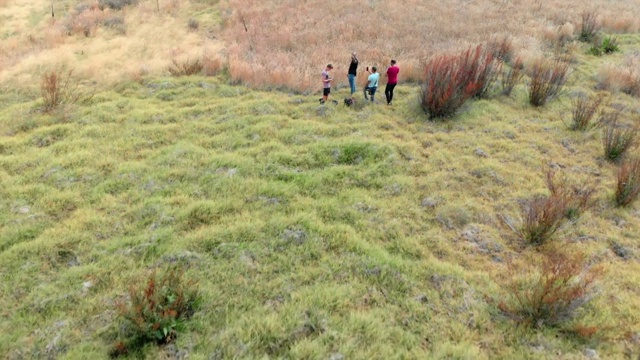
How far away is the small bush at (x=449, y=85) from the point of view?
10.2 metres

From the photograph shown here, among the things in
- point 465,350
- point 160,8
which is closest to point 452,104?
point 465,350

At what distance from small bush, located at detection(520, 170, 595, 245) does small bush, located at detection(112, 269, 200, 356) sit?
16.8 feet

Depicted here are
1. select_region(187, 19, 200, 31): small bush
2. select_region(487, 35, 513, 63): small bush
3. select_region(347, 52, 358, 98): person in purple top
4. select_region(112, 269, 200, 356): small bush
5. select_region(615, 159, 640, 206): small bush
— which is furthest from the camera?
select_region(187, 19, 200, 31): small bush

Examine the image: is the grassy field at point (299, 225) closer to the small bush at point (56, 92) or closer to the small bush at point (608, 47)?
the small bush at point (56, 92)

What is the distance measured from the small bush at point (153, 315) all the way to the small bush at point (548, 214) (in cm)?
511

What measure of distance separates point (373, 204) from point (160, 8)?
16.7 metres

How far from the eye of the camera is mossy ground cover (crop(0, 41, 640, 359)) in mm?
4750

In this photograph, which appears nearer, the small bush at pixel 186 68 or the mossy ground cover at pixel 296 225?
the mossy ground cover at pixel 296 225

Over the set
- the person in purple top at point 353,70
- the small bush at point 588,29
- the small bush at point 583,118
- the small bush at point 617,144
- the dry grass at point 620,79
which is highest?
the small bush at point 588,29

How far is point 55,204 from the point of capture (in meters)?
7.06

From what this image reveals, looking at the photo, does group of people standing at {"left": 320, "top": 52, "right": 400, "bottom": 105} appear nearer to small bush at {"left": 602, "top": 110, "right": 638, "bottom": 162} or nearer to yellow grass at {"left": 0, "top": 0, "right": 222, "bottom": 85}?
yellow grass at {"left": 0, "top": 0, "right": 222, "bottom": 85}

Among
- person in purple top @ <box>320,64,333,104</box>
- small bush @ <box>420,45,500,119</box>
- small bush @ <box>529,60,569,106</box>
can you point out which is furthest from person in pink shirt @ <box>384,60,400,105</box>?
small bush @ <box>529,60,569,106</box>

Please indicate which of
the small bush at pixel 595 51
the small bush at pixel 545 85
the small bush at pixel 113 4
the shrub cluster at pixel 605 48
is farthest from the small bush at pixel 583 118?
the small bush at pixel 113 4

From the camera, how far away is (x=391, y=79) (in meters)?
10.8
